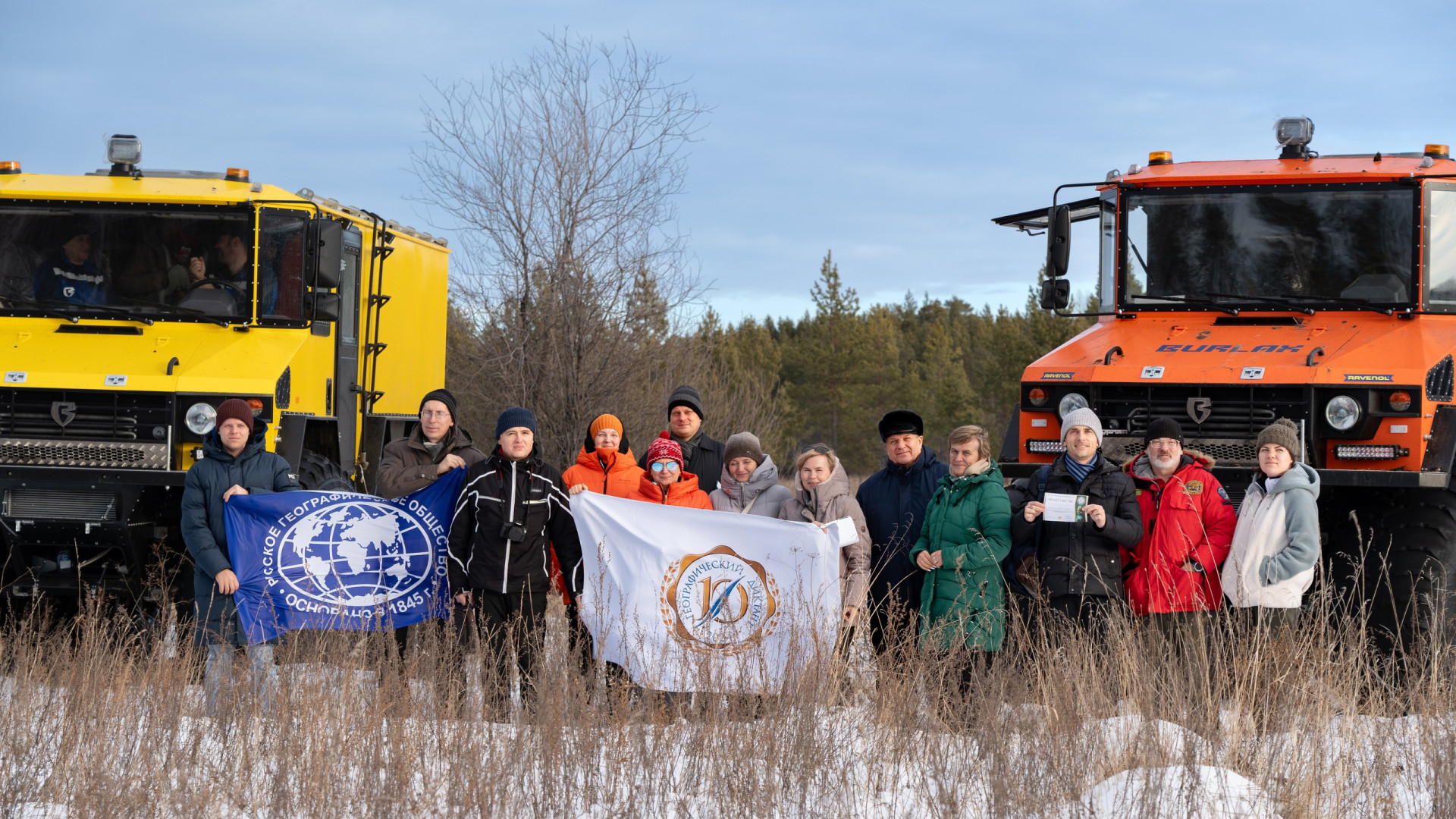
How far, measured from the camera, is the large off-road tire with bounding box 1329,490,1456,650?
23.1 ft

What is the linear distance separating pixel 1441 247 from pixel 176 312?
26.2 feet

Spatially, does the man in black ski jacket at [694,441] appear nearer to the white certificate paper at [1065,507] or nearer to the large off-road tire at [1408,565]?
the white certificate paper at [1065,507]

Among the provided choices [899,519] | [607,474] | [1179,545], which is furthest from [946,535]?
[607,474]

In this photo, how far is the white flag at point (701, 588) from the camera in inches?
243

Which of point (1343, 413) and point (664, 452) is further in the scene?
point (1343, 413)

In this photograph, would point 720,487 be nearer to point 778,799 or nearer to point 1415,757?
point 778,799

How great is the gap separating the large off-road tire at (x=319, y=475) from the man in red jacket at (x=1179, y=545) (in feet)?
15.6

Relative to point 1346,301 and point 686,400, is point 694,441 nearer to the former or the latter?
point 686,400

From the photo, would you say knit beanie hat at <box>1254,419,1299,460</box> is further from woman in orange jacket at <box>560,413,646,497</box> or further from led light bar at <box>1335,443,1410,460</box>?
woman in orange jacket at <box>560,413,646,497</box>

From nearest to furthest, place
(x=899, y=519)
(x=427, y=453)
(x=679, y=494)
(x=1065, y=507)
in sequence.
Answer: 1. (x=1065, y=507)
2. (x=679, y=494)
3. (x=899, y=519)
4. (x=427, y=453)

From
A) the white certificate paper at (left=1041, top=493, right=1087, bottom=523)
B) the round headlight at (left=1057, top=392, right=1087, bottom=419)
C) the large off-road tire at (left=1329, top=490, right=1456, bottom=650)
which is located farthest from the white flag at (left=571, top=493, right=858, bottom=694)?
the large off-road tire at (left=1329, top=490, right=1456, bottom=650)

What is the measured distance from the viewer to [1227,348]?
8.15 meters

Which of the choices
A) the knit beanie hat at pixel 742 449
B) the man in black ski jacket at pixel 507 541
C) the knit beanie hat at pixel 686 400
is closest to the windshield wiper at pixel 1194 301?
the knit beanie hat at pixel 686 400

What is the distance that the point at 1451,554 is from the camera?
714 centimetres
